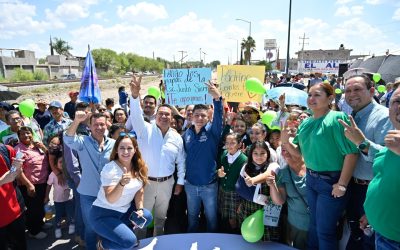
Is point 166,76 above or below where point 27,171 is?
above

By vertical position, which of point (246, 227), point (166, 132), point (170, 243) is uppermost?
point (166, 132)

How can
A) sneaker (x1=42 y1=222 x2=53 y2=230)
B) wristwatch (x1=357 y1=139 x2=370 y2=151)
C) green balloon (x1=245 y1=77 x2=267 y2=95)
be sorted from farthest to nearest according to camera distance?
green balloon (x1=245 y1=77 x2=267 y2=95) → sneaker (x1=42 y1=222 x2=53 y2=230) → wristwatch (x1=357 y1=139 x2=370 y2=151)

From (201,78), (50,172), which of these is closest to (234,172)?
(201,78)

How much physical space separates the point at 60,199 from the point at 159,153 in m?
1.89

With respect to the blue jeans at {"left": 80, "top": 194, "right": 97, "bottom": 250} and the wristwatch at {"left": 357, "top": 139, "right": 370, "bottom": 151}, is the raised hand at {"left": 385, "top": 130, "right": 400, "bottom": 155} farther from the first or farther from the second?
the blue jeans at {"left": 80, "top": 194, "right": 97, "bottom": 250}

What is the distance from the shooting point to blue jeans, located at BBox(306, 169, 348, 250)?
2.60 metres

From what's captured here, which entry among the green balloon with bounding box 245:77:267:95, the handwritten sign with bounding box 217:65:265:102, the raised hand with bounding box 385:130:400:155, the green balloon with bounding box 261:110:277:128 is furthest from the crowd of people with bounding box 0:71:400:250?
the handwritten sign with bounding box 217:65:265:102

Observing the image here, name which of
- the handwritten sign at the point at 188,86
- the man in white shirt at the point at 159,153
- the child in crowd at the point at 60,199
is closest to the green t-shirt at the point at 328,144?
the man in white shirt at the point at 159,153

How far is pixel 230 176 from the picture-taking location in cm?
351

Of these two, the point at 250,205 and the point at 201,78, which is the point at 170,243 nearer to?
the point at 250,205

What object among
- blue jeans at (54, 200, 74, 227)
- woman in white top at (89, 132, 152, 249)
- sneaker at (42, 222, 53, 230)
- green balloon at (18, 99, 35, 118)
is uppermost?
green balloon at (18, 99, 35, 118)

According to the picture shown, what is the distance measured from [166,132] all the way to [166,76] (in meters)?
1.17

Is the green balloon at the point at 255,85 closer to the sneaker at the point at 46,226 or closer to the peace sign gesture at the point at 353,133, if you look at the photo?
the peace sign gesture at the point at 353,133

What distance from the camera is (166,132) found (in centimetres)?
366
